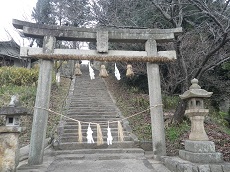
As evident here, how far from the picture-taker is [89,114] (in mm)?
11297

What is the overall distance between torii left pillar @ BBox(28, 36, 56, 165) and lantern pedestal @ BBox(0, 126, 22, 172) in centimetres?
112

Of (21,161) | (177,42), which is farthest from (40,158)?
(177,42)

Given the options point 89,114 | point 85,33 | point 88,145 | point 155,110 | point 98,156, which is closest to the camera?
point 155,110

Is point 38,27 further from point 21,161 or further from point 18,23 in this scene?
point 21,161

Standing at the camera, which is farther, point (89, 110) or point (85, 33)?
point (89, 110)

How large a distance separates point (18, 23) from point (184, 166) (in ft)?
19.3

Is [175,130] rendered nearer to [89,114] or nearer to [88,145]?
[88,145]

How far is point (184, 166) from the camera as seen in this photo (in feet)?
16.0

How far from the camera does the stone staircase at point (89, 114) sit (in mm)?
8173

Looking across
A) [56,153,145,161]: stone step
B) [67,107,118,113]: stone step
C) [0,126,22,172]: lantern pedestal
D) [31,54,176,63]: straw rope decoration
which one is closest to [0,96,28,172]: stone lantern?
[0,126,22,172]: lantern pedestal

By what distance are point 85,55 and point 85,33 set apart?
77 centimetres

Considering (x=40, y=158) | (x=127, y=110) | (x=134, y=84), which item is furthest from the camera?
(x=134, y=84)

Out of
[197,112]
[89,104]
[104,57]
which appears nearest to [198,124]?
[197,112]

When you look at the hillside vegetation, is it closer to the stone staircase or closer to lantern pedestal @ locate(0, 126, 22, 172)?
the stone staircase
